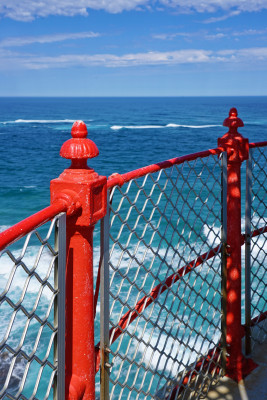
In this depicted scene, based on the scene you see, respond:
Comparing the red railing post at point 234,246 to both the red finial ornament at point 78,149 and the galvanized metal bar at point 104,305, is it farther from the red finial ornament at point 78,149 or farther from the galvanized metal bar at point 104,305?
the red finial ornament at point 78,149

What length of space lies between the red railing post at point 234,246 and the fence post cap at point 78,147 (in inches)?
61.5

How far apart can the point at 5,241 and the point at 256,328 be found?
3.05 meters

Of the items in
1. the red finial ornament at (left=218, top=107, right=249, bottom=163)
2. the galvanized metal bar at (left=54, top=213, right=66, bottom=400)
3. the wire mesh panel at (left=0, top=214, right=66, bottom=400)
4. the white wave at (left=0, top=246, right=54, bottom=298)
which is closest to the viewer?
the wire mesh panel at (left=0, top=214, right=66, bottom=400)

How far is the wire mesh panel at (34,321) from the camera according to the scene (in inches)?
54.5

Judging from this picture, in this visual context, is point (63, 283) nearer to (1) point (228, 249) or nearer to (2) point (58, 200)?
(2) point (58, 200)

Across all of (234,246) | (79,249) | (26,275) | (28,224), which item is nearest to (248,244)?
(234,246)

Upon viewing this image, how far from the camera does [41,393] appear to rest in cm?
766

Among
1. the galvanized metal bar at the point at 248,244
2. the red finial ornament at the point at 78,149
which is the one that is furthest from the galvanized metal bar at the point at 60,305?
the galvanized metal bar at the point at 248,244

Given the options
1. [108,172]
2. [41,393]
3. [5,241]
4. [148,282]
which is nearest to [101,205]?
[5,241]

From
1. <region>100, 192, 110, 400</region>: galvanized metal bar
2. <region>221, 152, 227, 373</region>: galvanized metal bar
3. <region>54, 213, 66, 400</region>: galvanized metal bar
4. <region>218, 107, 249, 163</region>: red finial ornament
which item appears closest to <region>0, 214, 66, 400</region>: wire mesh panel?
<region>54, 213, 66, 400</region>: galvanized metal bar

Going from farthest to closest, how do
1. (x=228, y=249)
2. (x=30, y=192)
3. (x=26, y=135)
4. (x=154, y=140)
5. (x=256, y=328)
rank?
(x=26, y=135), (x=154, y=140), (x=30, y=192), (x=256, y=328), (x=228, y=249)

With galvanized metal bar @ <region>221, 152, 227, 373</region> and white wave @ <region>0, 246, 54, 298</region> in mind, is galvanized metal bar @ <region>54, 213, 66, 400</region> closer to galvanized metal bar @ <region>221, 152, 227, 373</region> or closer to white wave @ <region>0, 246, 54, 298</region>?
galvanized metal bar @ <region>221, 152, 227, 373</region>

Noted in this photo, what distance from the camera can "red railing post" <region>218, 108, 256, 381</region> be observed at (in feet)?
10.2

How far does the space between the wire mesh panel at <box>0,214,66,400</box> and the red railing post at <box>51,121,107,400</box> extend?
0.23ft
